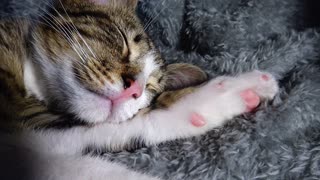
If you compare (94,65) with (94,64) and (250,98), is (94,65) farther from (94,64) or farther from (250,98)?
(250,98)

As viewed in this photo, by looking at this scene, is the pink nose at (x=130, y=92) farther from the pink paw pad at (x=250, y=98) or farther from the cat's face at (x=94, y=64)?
the pink paw pad at (x=250, y=98)

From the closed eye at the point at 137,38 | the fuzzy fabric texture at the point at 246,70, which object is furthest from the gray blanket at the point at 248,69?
the closed eye at the point at 137,38

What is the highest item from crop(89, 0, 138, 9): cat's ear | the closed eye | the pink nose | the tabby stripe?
crop(89, 0, 138, 9): cat's ear

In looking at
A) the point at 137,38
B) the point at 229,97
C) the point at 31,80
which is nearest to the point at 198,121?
the point at 229,97

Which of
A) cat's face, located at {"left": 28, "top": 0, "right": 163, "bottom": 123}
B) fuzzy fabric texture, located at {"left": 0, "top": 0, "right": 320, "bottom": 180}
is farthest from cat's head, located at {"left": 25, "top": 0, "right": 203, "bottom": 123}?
fuzzy fabric texture, located at {"left": 0, "top": 0, "right": 320, "bottom": 180}

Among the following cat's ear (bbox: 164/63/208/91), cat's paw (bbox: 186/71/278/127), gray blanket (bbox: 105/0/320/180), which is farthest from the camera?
cat's ear (bbox: 164/63/208/91)

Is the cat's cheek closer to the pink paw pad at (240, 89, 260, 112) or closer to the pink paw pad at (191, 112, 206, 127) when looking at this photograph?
the pink paw pad at (191, 112, 206, 127)
